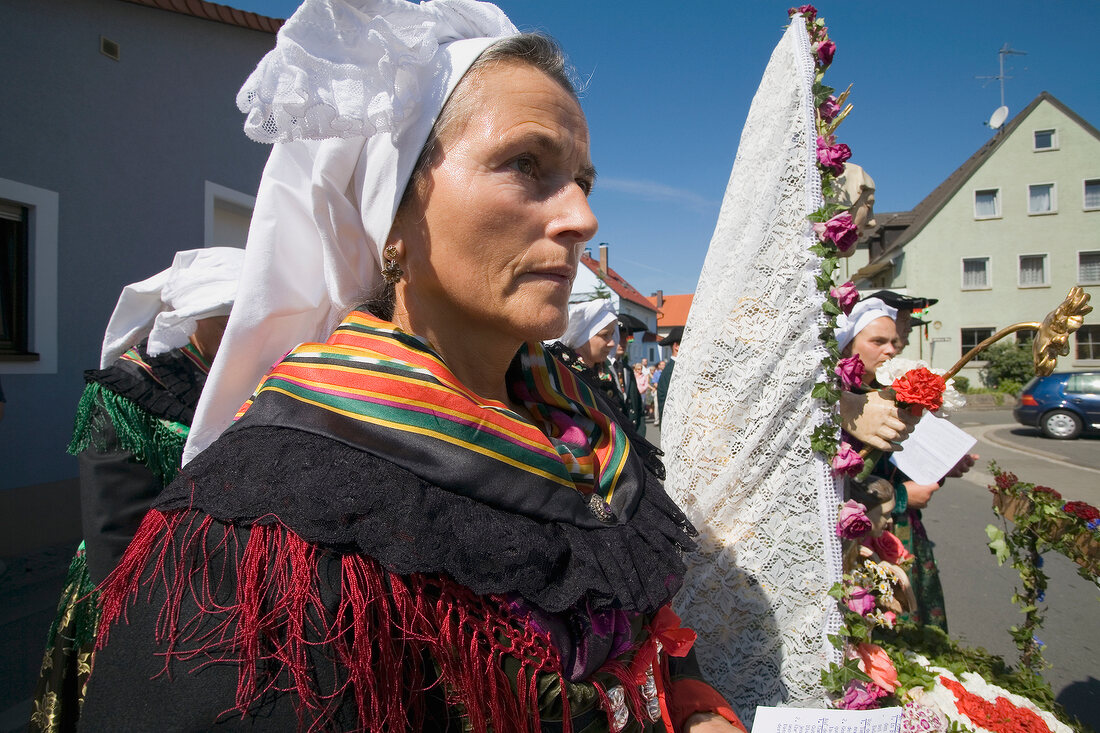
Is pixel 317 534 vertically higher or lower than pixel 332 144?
lower

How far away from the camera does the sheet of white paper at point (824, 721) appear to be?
48.9 inches

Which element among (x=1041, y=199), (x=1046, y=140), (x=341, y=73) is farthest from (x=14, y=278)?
(x=1046, y=140)

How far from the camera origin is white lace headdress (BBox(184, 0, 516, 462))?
986mm

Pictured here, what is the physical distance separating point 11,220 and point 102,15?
2310 mm

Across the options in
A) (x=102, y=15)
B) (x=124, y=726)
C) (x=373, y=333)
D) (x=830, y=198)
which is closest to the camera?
(x=124, y=726)

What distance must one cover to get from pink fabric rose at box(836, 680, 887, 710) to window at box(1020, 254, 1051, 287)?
1196 inches

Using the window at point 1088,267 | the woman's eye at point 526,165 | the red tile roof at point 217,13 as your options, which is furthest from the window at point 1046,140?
the woman's eye at point 526,165

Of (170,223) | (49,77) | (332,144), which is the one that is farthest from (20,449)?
(332,144)

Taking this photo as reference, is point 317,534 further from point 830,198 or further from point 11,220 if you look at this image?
point 11,220

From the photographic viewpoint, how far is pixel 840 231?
1465 millimetres

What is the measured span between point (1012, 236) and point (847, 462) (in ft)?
101

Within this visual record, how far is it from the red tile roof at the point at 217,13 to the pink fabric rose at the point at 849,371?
21.0 ft

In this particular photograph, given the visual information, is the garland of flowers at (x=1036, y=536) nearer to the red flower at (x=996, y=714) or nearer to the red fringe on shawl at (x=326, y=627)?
the red flower at (x=996, y=714)

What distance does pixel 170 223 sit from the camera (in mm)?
6637
